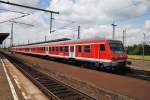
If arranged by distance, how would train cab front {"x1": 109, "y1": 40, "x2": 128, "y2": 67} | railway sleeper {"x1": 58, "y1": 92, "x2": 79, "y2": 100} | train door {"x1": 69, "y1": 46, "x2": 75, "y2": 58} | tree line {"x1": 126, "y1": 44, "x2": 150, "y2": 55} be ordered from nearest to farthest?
railway sleeper {"x1": 58, "y1": 92, "x2": 79, "y2": 100} < train cab front {"x1": 109, "y1": 40, "x2": 128, "y2": 67} < train door {"x1": 69, "y1": 46, "x2": 75, "y2": 58} < tree line {"x1": 126, "y1": 44, "x2": 150, "y2": 55}

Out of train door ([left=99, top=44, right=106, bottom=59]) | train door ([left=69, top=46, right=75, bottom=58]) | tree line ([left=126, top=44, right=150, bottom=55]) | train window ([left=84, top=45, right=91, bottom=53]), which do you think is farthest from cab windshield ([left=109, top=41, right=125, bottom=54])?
tree line ([left=126, top=44, right=150, bottom=55])

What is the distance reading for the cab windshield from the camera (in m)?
19.6

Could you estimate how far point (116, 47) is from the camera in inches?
794

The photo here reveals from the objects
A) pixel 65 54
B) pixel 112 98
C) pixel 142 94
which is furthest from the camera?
pixel 65 54

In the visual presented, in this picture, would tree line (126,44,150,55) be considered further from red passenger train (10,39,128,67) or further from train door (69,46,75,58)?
train door (69,46,75,58)

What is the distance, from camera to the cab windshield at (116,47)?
64.4 ft

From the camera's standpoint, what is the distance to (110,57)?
18.9 meters

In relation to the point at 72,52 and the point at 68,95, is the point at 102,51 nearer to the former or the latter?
the point at 72,52

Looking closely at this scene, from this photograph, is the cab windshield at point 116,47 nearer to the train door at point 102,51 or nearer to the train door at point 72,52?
the train door at point 102,51

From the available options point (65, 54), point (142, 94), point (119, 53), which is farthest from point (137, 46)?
point (142, 94)

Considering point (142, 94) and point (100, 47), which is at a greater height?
point (100, 47)

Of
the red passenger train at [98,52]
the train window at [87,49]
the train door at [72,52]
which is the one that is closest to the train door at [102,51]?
the red passenger train at [98,52]

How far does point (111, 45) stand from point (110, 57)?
50.3 inches

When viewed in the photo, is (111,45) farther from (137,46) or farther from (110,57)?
(137,46)
